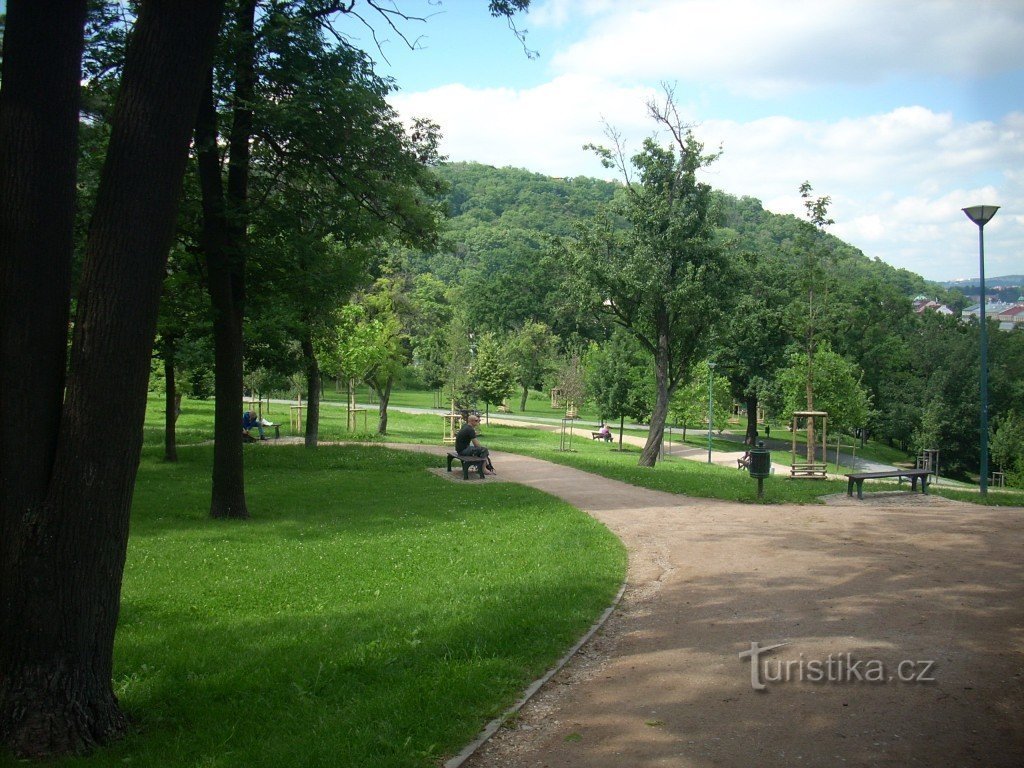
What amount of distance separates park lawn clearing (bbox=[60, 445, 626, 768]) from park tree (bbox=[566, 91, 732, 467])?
39.6 ft

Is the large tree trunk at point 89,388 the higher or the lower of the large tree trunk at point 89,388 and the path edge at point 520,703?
the higher

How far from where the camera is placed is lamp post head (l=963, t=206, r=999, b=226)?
19.6 metres

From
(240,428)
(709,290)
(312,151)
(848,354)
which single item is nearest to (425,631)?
(240,428)

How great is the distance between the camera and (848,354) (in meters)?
57.8

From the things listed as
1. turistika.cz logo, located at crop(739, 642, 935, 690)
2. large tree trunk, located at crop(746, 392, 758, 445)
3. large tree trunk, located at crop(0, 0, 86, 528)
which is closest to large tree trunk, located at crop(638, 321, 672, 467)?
large tree trunk, located at crop(746, 392, 758, 445)

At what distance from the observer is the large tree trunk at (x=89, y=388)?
4.88 m

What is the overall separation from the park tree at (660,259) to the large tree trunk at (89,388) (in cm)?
2075

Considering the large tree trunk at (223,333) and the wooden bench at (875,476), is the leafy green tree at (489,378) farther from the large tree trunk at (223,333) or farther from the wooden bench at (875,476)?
the large tree trunk at (223,333)

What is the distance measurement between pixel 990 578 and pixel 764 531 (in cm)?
351

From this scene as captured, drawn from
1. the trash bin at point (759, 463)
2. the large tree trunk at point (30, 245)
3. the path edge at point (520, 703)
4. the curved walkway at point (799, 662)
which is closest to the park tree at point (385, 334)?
the trash bin at point (759, 463)

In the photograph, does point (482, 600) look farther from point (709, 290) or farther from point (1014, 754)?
point (709, 290)

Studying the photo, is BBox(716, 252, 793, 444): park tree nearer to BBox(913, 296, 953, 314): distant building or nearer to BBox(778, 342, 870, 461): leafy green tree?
BBox(778, 342, 870, 461): leafy green tree

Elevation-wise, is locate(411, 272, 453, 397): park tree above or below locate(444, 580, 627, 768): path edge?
above

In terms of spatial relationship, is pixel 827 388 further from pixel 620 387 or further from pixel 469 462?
pixel 469 462
